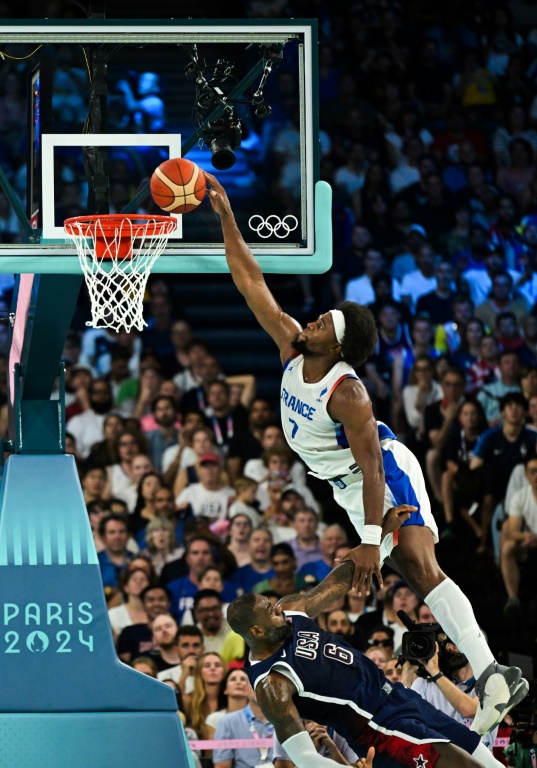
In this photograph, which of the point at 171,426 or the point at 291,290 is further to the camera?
the point at 291,290

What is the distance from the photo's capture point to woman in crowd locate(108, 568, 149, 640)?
32.2 ft

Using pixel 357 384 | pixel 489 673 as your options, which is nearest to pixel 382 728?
pixel 489 673

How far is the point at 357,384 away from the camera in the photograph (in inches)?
262

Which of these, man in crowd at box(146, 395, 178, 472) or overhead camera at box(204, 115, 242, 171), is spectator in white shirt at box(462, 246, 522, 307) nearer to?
man in crowd at box(146, 395, 178, 472)

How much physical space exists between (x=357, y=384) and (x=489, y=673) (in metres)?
1.52

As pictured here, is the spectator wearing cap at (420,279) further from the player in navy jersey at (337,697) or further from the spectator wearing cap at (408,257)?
the player in navy jersey at (337,697)

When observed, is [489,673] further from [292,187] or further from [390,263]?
[390,263]

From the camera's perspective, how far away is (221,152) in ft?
23.2

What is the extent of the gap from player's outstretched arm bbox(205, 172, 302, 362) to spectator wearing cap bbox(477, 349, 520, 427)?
530 cm

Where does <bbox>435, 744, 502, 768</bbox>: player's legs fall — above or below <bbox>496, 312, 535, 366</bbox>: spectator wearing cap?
below

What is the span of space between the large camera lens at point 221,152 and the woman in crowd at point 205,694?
368 cm

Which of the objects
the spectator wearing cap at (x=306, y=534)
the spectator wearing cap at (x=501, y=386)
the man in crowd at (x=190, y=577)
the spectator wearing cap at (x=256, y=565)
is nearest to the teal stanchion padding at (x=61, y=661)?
the man in crowd at (x=190, y=577)

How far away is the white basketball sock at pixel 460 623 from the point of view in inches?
255

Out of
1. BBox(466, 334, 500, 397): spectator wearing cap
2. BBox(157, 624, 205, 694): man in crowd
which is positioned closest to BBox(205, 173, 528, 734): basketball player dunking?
BBox(157, 624, 205, 694): man in crowd
